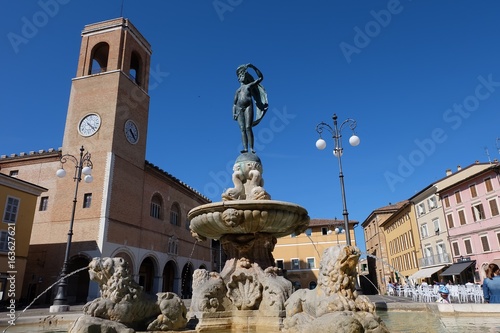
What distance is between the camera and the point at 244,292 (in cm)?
645

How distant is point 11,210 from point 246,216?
21541mm

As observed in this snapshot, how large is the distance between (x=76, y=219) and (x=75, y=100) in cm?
1077

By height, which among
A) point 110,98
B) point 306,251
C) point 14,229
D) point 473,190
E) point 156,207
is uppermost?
point 110,98

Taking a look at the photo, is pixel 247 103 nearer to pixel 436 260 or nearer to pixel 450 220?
pixel 450 220

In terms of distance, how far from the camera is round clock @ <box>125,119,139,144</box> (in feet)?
103

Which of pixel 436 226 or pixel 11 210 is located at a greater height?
pixel 436 226

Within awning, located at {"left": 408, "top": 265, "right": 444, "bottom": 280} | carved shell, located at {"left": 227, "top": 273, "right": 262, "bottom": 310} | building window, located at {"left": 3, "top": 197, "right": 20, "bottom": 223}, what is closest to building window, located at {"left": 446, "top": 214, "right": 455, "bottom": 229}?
awning, located at {"left": 408, "top": 265, "right": 444, "bottom": 280}

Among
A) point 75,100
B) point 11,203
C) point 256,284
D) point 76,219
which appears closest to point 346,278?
point 256,284

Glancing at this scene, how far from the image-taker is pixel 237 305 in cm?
633

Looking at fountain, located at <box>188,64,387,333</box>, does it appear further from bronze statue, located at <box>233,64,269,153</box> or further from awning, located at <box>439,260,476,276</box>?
awning, located at <box>439,260,476,276</box>

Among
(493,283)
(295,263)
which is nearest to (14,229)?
(493,283)

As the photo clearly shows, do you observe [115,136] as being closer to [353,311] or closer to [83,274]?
[83,274]

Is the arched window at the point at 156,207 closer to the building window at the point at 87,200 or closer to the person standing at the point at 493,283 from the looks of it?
the building window at the point at 87,200

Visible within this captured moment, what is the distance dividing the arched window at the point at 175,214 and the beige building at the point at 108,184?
10cm
